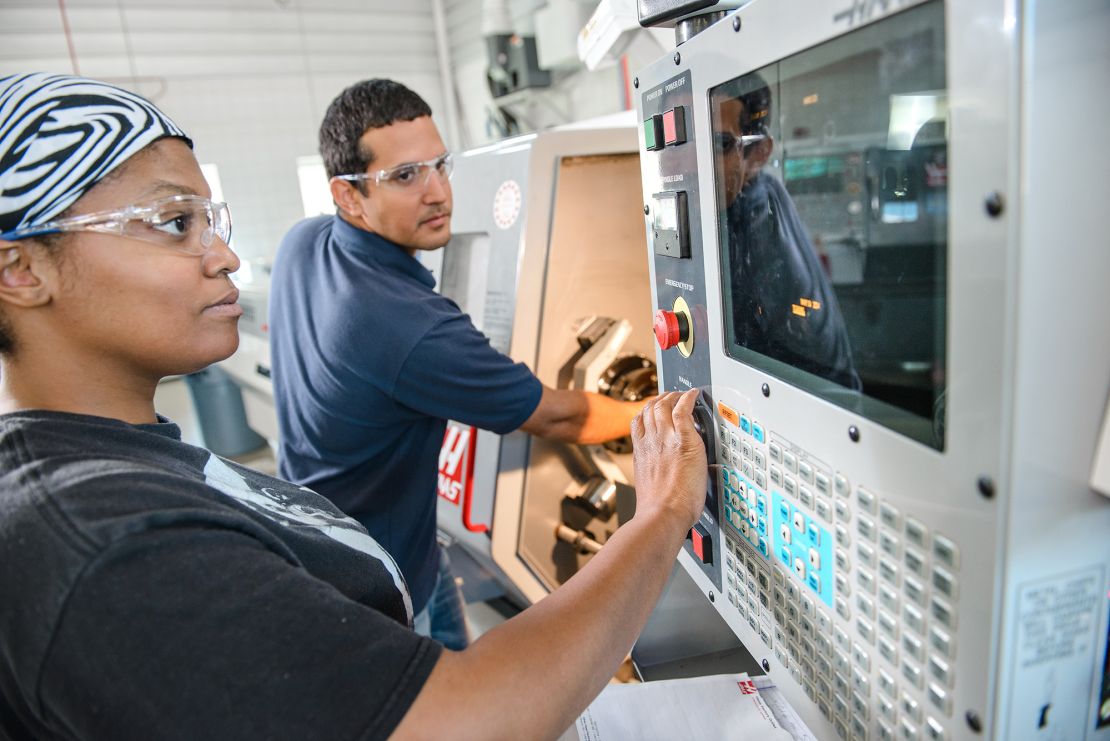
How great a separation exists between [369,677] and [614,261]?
1.23m

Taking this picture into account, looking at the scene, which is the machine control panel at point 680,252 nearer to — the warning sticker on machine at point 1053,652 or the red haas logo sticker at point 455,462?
the warning sticker on machine at point 1053,652

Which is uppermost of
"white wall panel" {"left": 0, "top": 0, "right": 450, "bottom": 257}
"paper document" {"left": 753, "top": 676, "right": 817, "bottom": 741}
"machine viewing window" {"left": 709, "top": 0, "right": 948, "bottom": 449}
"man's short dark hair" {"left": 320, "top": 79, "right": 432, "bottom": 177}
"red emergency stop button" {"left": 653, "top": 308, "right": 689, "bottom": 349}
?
"white wall panel" {"left": 0, "top": 0, "right": 450, "bottom": 257}

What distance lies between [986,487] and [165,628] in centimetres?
56

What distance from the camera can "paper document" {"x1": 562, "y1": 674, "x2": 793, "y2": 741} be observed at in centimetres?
81

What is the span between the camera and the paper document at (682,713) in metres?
0.81

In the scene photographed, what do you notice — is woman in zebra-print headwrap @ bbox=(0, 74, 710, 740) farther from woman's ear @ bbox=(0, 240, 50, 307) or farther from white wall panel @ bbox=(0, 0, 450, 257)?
white wall panel @ bbox=(0, 0, 450, 257)

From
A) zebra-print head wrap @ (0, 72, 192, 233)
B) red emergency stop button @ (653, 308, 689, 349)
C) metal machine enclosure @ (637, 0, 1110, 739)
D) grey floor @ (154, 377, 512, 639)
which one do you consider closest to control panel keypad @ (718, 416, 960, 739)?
metal machine enclosure @ (637, 0, 1110, 739)

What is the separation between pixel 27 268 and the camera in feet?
2.04

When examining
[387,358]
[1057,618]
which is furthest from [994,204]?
[387,358]

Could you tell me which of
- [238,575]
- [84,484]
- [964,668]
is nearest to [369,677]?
[238,575]

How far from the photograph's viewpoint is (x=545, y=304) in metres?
1.54

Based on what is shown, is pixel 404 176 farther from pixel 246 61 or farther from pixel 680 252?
pixel 246 61

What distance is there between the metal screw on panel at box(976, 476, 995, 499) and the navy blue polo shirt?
0.87 metres

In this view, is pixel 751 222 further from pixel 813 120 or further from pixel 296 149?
pixel 296 149
